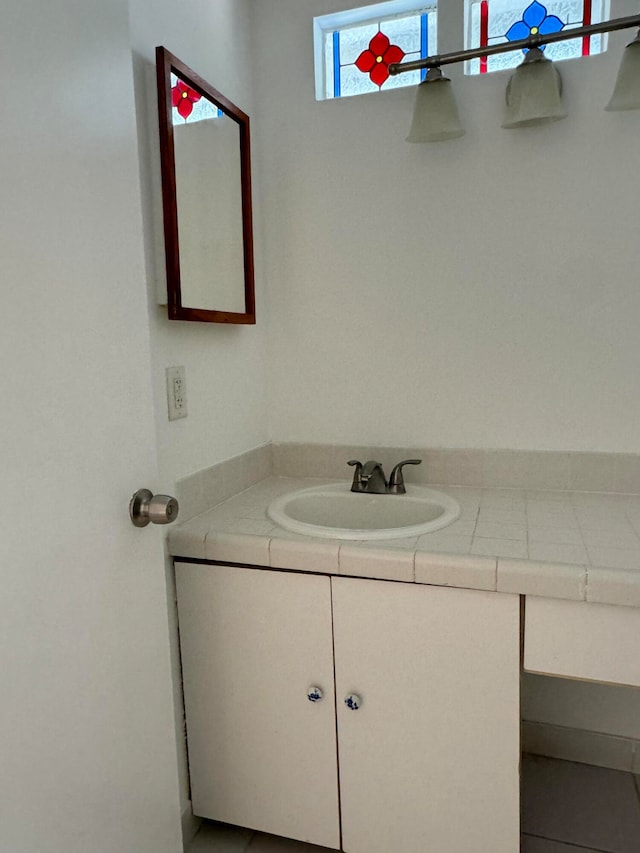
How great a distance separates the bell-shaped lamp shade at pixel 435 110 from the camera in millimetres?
1544

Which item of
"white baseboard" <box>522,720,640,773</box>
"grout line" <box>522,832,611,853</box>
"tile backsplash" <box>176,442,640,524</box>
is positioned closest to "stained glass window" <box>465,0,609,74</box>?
"tile backsplash" <box>176,442,640,524</box>

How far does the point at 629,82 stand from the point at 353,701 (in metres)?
1.54

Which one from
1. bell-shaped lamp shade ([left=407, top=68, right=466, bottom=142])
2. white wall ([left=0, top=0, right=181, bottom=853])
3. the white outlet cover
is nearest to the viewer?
white wall ([left=0, top=0, right=181, bottom=853])

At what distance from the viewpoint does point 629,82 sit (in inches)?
55.7

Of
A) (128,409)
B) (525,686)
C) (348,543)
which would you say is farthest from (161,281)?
(525,686)

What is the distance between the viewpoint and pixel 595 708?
5.61ft

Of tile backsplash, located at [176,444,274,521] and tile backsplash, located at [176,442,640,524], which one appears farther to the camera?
tile backsplash, located at [176,442,640,524]

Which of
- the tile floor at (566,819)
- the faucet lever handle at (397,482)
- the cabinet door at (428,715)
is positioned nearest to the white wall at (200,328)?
the faucet lever handle at (397,482)

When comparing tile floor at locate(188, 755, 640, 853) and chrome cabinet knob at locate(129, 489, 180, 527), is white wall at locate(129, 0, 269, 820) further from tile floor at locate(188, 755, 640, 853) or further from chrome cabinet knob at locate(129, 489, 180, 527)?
chrome cabinet knob at locate(129, 489, 180, 527)

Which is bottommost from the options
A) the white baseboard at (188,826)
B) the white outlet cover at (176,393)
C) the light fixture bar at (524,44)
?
the white baseboard at (188,826)

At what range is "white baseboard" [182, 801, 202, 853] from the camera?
1493mm

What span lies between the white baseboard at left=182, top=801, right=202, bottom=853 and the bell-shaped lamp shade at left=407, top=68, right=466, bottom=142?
181cm

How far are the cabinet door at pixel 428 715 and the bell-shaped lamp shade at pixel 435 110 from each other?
1.15 meters

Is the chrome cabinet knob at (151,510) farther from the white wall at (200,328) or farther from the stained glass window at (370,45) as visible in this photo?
the stained glass window at (370,45)
